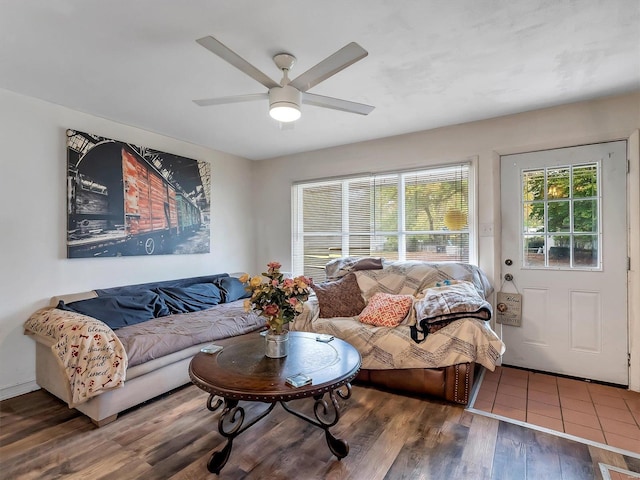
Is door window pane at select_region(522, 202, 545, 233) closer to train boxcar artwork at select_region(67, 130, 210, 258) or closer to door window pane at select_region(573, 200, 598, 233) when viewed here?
door window pane at select_region(573, 200, 598, 233)

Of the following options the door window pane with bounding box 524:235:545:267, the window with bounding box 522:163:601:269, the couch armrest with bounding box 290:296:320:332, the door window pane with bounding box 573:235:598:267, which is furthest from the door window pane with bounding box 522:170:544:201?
the couch armrest with bounding box 290:296:320:332

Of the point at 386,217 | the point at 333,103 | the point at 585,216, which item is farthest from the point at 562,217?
the point at 333,103

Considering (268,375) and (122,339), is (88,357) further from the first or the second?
(268,375)

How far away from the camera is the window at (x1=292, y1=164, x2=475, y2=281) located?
11.5ft

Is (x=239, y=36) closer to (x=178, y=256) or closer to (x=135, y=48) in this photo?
(x=135, y=48)

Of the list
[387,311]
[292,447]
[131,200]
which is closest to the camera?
[292,447]

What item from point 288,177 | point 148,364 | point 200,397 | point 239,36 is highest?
point 239,36

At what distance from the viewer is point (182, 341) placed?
2723 millimetres

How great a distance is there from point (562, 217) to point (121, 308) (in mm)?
4096

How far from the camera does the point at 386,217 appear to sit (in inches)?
155

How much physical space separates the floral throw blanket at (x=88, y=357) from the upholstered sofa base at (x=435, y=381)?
76.4 inches

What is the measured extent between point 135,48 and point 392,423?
9.72ft

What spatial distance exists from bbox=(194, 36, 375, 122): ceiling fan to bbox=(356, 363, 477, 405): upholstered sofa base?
78.3 inches

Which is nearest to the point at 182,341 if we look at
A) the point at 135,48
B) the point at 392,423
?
the point at 392,423
